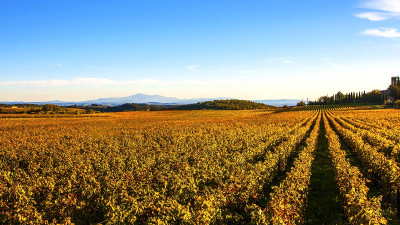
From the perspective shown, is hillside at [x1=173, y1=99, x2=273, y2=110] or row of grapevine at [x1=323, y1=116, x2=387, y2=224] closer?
row of grapevine at [x1=323, y1=116, x2=387, y2=224]

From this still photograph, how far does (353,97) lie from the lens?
164500 mm

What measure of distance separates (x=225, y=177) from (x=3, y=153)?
2132cm

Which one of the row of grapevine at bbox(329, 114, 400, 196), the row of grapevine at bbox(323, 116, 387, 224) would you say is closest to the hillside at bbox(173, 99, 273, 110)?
the row of grapevine at bbox(329, 114, 400, 196)

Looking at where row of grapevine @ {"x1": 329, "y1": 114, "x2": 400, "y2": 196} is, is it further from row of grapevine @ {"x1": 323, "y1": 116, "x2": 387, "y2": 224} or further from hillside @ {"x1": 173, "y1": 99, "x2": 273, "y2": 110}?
hillside @ {"x1": 173, "y1": 99, "x2": 273, "y2": 110}

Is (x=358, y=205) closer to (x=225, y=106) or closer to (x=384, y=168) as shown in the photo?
(x=384, y=168)

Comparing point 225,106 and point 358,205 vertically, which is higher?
point 225,106

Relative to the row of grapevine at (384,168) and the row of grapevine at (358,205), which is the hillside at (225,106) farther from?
the row of grapevine at (358,205)

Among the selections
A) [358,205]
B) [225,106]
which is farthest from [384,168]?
[225,106]

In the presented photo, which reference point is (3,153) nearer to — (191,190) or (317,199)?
(191,190)

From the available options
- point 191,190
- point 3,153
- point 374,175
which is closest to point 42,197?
point 191,190

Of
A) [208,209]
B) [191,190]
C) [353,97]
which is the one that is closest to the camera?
[208,209]

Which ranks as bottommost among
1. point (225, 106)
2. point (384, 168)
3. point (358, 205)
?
point (384, 168)

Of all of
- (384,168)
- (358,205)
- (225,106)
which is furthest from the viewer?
(225,106)

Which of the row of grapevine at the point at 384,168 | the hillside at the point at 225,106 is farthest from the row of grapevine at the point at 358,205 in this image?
the hillside at the point at 225,106
